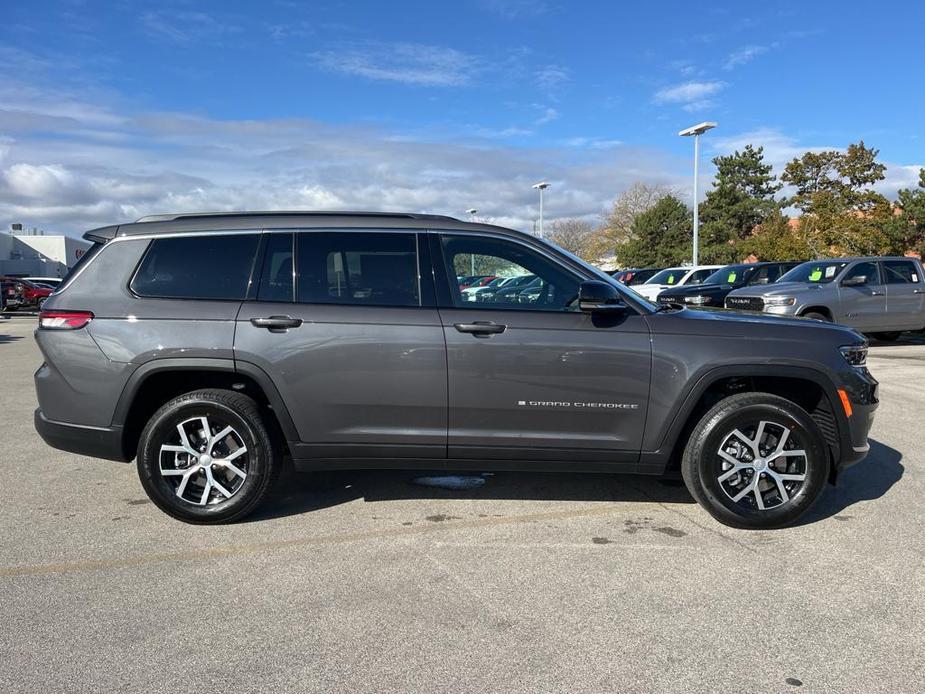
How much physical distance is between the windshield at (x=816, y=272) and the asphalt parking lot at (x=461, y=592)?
914cm

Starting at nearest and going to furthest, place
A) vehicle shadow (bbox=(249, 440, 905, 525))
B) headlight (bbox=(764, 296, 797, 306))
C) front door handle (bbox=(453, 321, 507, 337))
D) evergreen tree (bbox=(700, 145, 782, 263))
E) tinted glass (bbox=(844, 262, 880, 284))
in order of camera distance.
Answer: front door handle (bbox=(453, 321, 507, 337))
vehicle shadow (bbox=(249, 440, 905, 525))
headlight (bbox=(764, 296, 797, 306))
tinted glass (bbox=(844, 262, 880, 284))
evergreen tree (bbox=(700, 145, 782, 263))

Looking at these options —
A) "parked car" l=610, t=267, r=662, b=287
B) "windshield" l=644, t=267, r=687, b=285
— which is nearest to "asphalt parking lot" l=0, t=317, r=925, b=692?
"windshield" l=644, t=267, r=687, b=285

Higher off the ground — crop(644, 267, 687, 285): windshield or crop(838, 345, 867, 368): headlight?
crop(644, 267, 687, 285): windshield

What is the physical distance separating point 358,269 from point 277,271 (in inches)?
19.3

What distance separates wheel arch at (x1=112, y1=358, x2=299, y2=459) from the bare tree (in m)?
63.8

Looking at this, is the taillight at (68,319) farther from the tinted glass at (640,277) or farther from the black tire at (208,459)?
the tinted glass at (640,277)

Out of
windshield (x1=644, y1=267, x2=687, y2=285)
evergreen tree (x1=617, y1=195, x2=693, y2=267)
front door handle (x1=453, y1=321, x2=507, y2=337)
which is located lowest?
front door handle (x1=453, y1=321, x2=507, y2=337)

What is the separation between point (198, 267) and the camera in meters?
4.22

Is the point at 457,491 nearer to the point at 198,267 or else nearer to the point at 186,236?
the point at 198,267

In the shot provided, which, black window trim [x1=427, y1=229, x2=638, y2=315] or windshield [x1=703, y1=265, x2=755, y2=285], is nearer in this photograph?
black window trim [x1=427, y1=229, x2=638, y2=315]

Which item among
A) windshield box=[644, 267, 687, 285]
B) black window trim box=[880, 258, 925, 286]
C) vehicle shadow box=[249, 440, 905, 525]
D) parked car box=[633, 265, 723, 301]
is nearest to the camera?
vehicle shadow box=[249, 440, 905, 525]

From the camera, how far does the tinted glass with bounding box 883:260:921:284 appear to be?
529 inches

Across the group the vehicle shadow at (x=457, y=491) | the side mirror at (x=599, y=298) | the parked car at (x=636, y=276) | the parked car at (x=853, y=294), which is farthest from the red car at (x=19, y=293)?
the side mirror at (x=599, y=298)

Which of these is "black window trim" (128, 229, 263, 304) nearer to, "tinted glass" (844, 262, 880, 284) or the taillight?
the taillight
